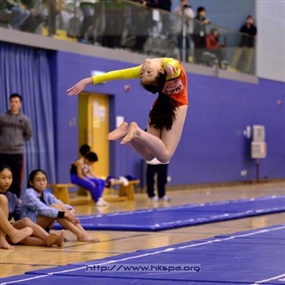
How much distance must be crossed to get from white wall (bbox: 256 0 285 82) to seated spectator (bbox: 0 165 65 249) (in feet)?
35.7

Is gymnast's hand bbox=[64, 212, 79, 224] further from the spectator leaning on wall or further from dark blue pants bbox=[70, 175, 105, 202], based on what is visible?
the spectator leaning on wall

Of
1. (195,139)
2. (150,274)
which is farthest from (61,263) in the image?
(195,139)

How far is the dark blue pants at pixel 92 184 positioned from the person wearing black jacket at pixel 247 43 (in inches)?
→ 302

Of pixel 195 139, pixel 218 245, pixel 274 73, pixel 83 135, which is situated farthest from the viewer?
pixel 274 73

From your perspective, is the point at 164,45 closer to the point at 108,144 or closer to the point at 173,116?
the point at 108,144

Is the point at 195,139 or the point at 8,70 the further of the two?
the point at 195,139

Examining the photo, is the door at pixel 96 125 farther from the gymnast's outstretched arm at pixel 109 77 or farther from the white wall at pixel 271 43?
the gymnast's outstretched arm at pixel 109 77

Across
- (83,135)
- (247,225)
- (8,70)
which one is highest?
(8,70)

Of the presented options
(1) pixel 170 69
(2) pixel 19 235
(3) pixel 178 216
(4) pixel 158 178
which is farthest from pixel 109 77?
(4) pixel 158 178

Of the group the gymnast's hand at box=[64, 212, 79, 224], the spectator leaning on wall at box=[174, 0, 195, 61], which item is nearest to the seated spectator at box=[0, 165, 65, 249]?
the gymnast's hand at box=[64, 212, 79, 224]

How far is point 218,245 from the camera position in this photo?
8.16m

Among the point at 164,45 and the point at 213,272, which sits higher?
the point at 164,45

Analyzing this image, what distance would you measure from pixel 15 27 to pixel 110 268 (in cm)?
835

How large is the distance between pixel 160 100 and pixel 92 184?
26.7 feet
